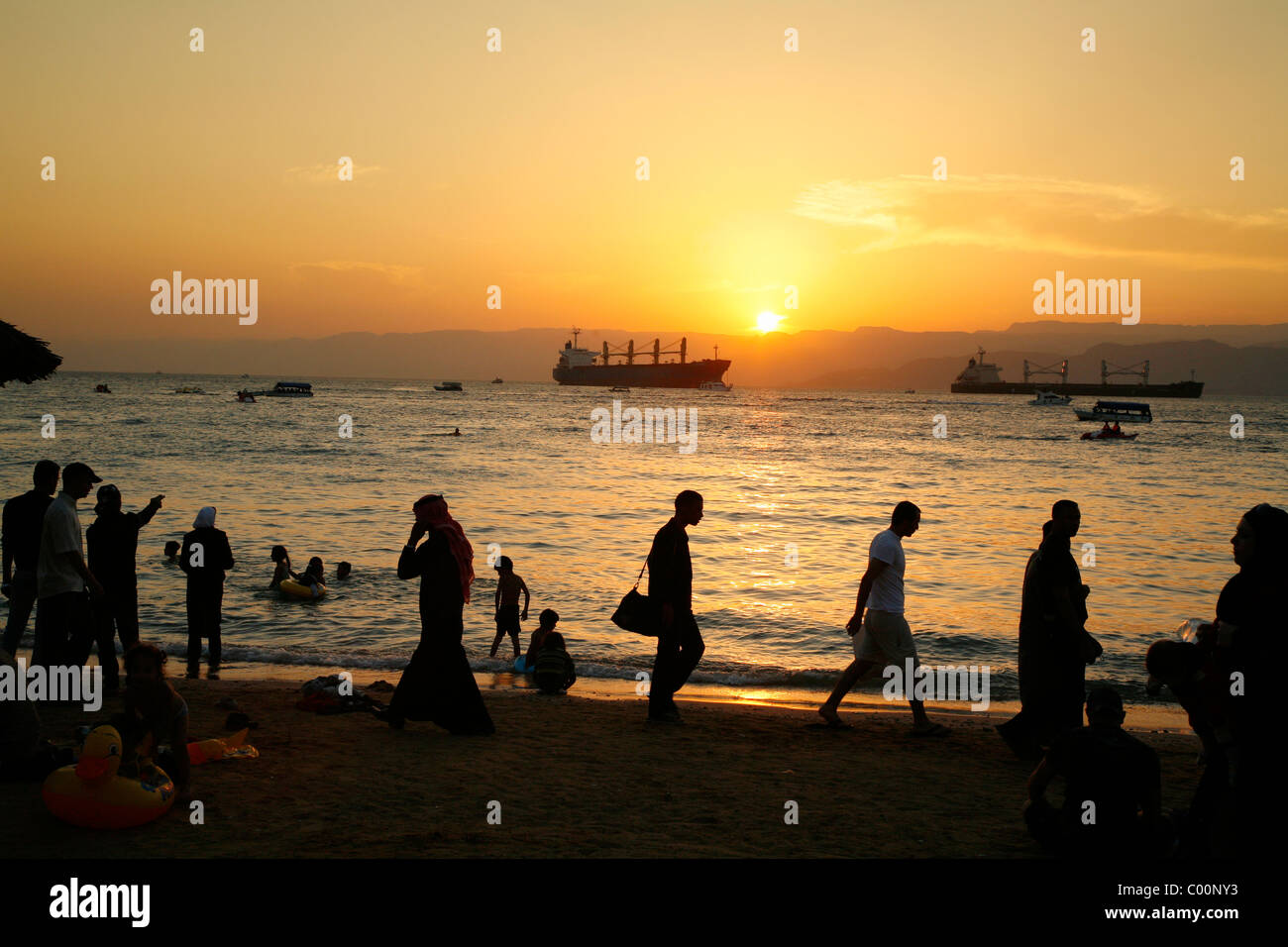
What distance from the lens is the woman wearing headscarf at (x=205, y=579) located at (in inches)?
317

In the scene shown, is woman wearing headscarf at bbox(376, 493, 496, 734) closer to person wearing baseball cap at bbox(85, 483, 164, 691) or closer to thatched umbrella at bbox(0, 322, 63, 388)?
person wearing baseball cap at bbox(85, 483, 164, 691)

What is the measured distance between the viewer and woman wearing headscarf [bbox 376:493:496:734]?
5.98m

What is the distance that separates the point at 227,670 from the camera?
9234mm

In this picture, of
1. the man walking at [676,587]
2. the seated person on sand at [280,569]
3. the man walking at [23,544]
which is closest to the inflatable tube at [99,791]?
the man walking at [23,544]

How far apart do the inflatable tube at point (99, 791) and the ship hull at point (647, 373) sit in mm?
188056

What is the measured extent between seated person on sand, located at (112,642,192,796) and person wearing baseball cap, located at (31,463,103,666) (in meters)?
1.99

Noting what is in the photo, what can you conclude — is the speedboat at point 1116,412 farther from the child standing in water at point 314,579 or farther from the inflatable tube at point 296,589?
the inflatable tube at point 296,589

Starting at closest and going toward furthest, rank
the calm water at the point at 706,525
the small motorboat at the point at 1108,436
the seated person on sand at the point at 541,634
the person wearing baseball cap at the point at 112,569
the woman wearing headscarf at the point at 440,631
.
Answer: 1. the woman wearing headscarf at the point at 440,631
2. the person wearing baseball cap at the point at 112,569
3. the seated person on sand at the point at 541,634
4. the calm water at the point at 706,525
5. the small motorboat at the point at 1108,436

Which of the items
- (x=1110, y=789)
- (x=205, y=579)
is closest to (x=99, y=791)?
(x=205, y=579)

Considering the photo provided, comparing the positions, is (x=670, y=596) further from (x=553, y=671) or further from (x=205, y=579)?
(x=205, y=579)

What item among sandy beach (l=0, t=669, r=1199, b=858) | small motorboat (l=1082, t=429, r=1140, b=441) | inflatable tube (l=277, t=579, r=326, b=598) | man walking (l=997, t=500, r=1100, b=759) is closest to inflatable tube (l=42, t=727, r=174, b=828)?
sandy beach (l=0, t=669, r=1199, b=858)

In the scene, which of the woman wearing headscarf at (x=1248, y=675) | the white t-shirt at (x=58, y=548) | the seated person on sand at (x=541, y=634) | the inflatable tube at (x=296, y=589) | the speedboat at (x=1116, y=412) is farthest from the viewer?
the speedboat at (x=1116, y=412)
